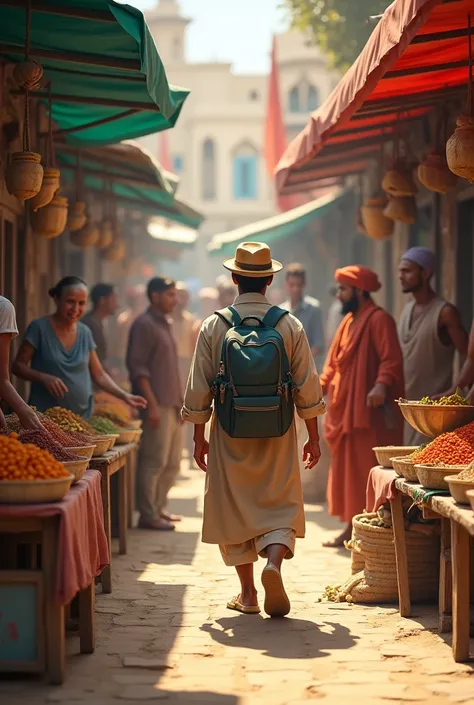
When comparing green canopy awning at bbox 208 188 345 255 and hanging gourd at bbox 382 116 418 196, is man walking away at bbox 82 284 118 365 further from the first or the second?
green canopy awning at bbox 208 188 345 255

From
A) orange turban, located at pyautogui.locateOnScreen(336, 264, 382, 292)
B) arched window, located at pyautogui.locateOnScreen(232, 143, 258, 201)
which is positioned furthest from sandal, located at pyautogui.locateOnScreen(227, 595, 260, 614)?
arched window, located at pyautogui.locateOnScreen(232, 143, 258, 201)

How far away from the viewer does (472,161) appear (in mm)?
6863

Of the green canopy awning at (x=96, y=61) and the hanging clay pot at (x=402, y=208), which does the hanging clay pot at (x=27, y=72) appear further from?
the hanging clay pot at (x=402, y=208)

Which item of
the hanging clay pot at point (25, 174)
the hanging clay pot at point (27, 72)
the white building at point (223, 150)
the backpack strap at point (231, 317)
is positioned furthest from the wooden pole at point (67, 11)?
the white building at point (223, 150)

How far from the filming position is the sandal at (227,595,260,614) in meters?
7.11

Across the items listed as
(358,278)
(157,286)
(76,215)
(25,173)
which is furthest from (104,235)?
(25,173)

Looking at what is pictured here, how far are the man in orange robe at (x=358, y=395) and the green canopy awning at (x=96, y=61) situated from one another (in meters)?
1.92

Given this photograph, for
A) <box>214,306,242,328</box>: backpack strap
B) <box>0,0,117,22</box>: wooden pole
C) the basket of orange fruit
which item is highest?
<box>0,0,117,22</box>: wooden pole

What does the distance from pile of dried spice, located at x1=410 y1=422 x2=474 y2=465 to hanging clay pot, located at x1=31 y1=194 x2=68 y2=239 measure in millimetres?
4175

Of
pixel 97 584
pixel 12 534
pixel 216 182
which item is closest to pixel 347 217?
pixel 97 584

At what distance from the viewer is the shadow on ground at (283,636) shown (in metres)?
6.08

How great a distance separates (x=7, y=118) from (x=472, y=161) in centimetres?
385

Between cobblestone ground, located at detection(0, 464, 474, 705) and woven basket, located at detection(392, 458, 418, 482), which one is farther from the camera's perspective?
woven basket, located at detection(392, 458, 418, 482)

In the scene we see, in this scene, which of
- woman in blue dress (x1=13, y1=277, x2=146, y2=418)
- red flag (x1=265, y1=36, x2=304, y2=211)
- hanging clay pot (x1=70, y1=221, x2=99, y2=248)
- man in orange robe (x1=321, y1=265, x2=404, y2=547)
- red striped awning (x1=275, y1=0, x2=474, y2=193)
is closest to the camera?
red striped awning (x1=275, y1=0, x2=474, y2=193)
